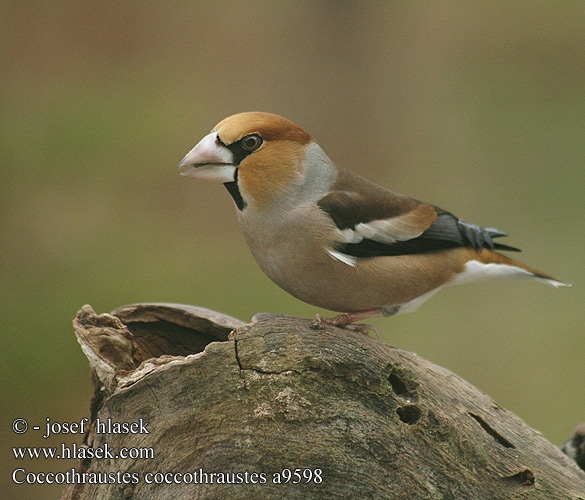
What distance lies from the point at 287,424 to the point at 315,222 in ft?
2.16

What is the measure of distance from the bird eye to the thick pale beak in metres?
0.06

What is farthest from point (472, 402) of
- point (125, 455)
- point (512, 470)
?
point (125, 455)

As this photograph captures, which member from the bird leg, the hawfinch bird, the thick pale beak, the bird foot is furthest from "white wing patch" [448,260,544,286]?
the thick pale beak

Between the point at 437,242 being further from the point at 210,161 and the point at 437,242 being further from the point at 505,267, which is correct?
the point at 210,161

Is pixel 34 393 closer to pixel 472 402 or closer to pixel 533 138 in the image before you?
pixel 472 402

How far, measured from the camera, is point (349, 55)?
19.1 feet

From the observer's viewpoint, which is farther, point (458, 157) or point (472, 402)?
point (458, 157)

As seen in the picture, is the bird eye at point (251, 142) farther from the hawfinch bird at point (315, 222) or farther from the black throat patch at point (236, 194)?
the black throat patch at point (236, 194)

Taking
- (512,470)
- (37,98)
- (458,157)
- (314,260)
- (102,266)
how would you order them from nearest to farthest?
(512,470)
(314,260)
(102,266)
(37,98)
(458,157)

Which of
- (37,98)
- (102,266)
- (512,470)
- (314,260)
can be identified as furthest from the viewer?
(37,98)

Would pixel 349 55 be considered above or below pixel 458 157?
above

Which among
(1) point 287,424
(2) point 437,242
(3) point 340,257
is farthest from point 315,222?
(1) point 287,424

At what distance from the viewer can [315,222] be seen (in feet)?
6.85

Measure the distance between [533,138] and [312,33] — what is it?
7.17ft
